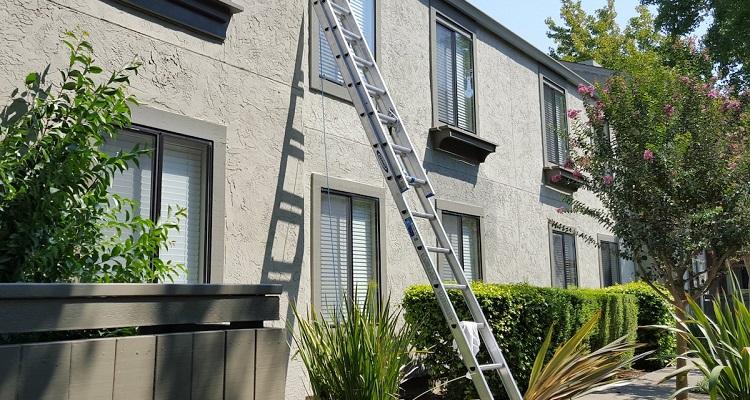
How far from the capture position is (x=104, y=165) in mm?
4613

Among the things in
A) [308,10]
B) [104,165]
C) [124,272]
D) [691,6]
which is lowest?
[124,272]

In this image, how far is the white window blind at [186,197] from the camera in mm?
6090

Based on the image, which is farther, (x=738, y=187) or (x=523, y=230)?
(x=523, y=230)

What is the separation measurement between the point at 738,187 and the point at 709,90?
4.38 feet

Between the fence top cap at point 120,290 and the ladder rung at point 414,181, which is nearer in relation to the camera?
the fence top cap at point 120,290

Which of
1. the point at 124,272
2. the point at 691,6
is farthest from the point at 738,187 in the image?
the point at 691,6

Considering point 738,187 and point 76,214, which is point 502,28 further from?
point 76,214

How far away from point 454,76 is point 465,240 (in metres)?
2.62

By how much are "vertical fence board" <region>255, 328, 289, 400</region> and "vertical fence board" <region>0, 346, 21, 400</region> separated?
1.22 m

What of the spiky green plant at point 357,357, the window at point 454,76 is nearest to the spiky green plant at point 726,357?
the spiky green plant at point 357,357

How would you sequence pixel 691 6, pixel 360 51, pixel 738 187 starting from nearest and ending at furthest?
pixel 360 51 → pixel 738 187 → pixel 691 6

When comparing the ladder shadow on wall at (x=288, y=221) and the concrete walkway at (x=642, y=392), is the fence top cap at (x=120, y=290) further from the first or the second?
the concrete walkway at (x=642, y=392)

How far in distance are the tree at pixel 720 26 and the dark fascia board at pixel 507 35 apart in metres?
4.35

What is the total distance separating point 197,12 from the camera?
6.38 metres
